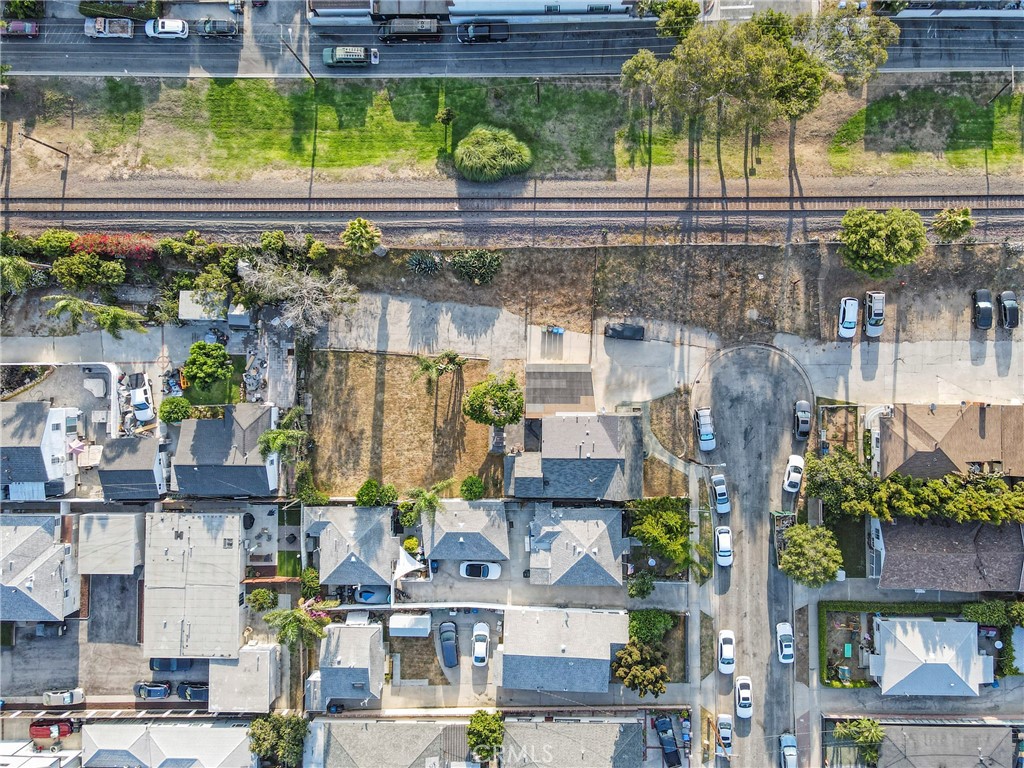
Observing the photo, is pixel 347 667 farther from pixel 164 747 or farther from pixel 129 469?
pixel 129 469

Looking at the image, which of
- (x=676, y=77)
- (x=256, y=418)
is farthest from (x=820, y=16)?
(x=256, y=418)

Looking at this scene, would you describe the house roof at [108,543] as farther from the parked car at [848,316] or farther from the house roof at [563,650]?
the parked car at [848,316]

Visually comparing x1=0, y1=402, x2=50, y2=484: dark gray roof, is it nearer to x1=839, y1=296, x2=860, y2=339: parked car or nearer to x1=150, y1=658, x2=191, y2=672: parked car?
x1=150, y1=658, x2=191, y2=672: parked car

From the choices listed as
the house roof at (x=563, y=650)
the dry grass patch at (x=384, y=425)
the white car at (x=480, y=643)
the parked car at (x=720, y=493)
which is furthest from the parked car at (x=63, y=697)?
the parked car at (x=720, y=493)

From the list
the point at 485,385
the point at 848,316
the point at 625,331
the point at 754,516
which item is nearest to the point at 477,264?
the point at 485,385

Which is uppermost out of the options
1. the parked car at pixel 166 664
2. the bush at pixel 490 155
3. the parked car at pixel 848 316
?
the bush at pixel 490 155

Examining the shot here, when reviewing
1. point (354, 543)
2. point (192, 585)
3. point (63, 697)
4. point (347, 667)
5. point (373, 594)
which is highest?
point (354, 543)
